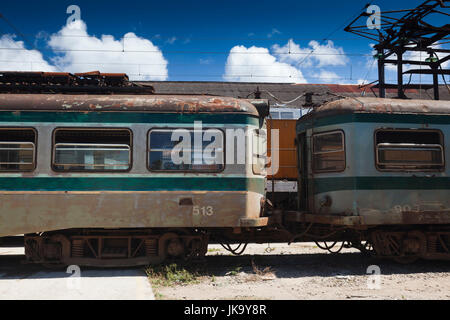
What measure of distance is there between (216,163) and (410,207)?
4125 mm

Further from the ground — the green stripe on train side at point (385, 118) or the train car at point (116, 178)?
the green stripe on train side at point (385, 118)

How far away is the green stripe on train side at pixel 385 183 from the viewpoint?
7.71 m

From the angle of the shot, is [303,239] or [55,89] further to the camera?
[303,239]

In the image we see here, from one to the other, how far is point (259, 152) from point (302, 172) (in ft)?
4.97

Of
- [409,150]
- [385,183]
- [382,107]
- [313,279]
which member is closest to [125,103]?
[313,279]

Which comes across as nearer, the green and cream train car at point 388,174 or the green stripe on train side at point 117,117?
the green stripe on train side at point 117,117

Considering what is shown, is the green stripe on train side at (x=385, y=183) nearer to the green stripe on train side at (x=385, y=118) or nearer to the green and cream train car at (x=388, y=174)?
the green and cream train car at (x=388, y=174)

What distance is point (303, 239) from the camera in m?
8.63

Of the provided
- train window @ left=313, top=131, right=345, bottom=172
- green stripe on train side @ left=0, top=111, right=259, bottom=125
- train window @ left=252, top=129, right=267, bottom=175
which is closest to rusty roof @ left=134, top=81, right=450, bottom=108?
train window @ left=313, top=131, right=345, bottom=172

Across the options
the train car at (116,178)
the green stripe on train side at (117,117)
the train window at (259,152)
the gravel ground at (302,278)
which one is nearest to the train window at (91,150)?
the train car at (116,178)

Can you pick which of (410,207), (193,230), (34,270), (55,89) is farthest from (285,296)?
(55,89)

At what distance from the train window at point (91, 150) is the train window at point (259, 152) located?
2.54 metres
